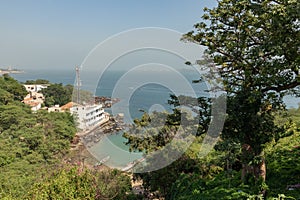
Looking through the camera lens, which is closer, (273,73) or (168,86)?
(273,73)

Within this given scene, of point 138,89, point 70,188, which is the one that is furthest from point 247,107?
point 70,188

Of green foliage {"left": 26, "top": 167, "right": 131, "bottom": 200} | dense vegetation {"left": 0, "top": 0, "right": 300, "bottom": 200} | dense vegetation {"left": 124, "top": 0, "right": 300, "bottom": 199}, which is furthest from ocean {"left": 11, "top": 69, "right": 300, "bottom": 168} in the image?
green foliage {"left": 26, "top": 167, "right": 131, "bottom": 200}

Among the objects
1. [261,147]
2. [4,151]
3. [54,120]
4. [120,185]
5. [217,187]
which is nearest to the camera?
[261,147]

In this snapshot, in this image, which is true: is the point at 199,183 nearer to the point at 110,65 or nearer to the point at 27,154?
the point at 110,65

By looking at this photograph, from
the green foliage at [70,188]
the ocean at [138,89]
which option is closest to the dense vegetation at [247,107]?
the green foliage at [70,188]

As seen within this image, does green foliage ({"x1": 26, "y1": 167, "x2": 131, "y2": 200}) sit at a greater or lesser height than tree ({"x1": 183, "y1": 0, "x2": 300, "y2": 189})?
lesser

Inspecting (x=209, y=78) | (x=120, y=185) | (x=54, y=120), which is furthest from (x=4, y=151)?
(x=209, y=78)

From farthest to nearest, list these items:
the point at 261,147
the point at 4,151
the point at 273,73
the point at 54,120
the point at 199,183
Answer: the point at 54,120 < the point at 4,151 < the point at 199,183 < the point at 261,147 < the point at 273,73

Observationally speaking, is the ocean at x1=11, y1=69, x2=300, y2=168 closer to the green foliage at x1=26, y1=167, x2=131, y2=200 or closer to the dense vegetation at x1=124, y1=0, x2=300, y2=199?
the dense vegetation at x1=124, y1=0, x2=300, y2=199

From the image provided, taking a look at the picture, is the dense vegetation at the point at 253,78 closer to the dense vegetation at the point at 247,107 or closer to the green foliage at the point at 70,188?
the dense vegetation at the point at 247,107
